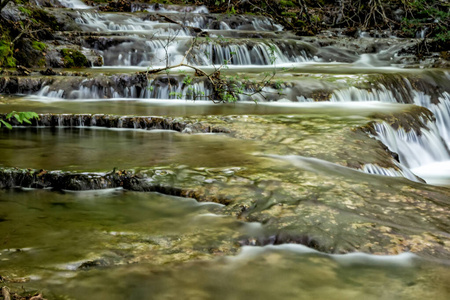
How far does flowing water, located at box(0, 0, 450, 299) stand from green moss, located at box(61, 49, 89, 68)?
4.36m

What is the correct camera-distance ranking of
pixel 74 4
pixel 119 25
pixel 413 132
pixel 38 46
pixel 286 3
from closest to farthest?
1. pixel 413 132
2. pixel 38 46
3. pixel 119 25
4. pixel 74 4
5. pixel 286 3

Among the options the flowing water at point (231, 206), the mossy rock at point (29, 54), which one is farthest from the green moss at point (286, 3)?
the flowing water at point (231, 206)

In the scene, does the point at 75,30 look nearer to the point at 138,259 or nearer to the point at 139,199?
the point at 139,199

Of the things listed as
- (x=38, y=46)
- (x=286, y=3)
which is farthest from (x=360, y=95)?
(x=286, y=3)

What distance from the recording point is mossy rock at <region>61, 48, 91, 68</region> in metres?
11.7

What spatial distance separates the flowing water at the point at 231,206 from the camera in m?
2.47

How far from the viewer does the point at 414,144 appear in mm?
6312

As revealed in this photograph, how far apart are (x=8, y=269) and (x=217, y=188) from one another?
5.25ft

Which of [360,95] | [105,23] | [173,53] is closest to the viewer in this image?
[360,95]

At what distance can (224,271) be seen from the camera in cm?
255

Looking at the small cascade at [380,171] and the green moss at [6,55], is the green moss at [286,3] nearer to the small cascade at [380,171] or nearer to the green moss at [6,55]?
the green moss at [6,55]

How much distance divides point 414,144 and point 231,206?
3.83 m

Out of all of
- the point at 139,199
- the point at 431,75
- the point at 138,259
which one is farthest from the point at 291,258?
the point at 431,75

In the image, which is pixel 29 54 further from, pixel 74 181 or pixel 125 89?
pixel 74 181
